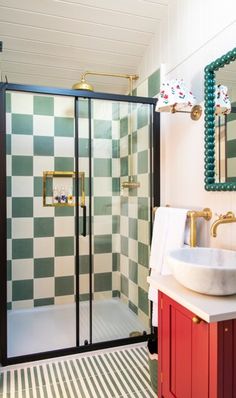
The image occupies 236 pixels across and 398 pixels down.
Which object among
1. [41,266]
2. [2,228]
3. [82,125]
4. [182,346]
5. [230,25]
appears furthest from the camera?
[41,266]

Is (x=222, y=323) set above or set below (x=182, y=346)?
above

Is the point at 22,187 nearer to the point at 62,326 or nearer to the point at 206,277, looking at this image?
the point at 62,326

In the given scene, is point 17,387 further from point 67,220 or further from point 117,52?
point 117,52

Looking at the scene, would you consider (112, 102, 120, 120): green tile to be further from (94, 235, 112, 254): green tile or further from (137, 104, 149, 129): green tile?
(94, 235, 112, 254): green tile

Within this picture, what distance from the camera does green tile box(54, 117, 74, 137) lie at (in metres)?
2.94

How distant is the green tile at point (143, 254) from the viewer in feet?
7.96

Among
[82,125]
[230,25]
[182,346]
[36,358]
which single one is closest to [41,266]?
[36,358]

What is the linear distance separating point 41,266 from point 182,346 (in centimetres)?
208

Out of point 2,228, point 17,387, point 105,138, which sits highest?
point 105,138

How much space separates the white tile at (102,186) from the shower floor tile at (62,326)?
0.90 m

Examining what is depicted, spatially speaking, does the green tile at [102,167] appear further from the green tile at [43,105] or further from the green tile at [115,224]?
the green tile at [43,105]

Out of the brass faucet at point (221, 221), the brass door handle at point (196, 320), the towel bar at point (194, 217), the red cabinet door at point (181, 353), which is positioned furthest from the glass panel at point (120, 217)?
the brass door handle at point (196, 320)

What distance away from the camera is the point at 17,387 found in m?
1.75

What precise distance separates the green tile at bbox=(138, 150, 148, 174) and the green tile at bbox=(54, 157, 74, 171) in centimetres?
81
